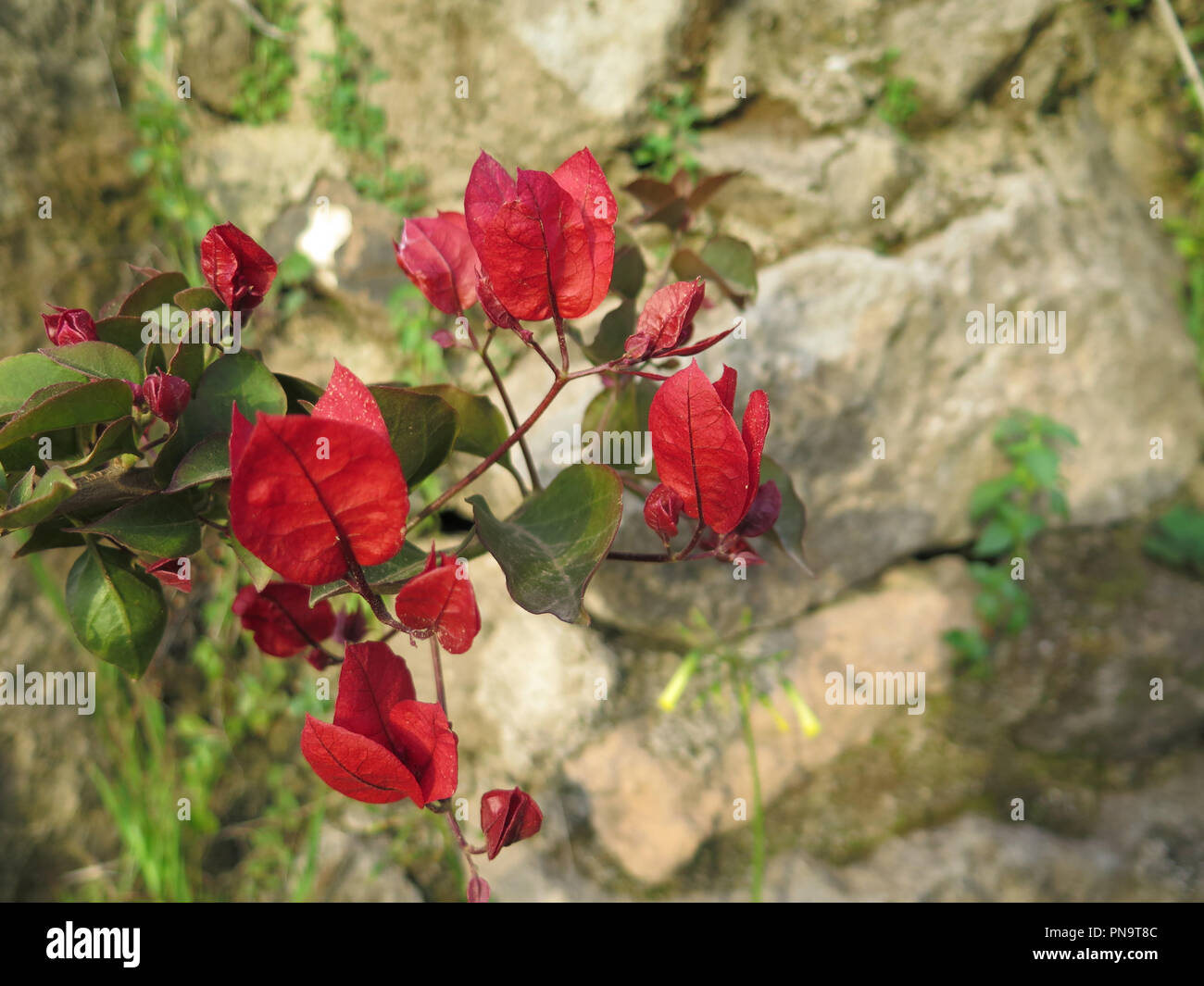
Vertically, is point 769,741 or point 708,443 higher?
point 708,443

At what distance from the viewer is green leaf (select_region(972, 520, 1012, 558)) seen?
1542 mm

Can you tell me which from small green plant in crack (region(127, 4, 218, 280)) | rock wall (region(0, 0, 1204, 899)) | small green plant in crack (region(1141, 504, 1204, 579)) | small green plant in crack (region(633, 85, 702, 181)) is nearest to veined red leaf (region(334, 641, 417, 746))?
rock wall (region(0, 0, 1204, 899))

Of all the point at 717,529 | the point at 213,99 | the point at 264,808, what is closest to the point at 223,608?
the point at 264,808

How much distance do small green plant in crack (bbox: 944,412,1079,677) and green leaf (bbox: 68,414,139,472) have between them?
1535mm

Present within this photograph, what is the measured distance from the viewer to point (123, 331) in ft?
2.03

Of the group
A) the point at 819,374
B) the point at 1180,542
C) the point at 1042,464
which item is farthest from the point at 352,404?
the point at 1180,542

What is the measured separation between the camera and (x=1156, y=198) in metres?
1.92

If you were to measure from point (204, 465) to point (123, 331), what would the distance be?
20 cm

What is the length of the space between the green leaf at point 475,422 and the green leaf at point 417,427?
3.9 inches

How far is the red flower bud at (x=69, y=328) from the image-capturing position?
58cm

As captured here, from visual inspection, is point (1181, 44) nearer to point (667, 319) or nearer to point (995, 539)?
point (995, 539)

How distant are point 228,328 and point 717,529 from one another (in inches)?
17.5

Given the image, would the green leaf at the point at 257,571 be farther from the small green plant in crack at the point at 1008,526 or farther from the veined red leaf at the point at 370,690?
the small green plant in crack at the point at 1008,526
